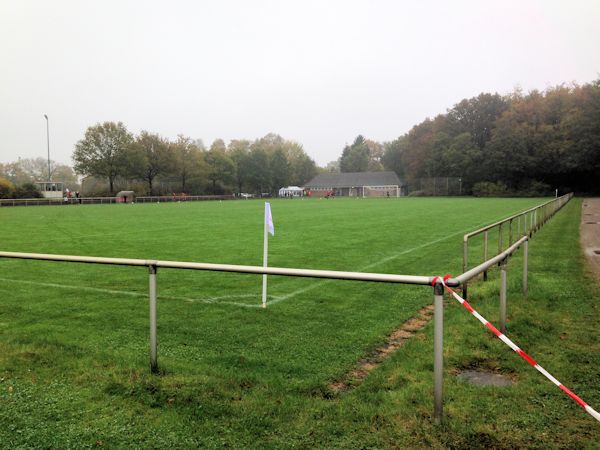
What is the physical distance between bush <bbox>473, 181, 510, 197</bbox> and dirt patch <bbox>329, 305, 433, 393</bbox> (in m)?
74.9

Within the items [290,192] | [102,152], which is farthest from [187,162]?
[290,192]

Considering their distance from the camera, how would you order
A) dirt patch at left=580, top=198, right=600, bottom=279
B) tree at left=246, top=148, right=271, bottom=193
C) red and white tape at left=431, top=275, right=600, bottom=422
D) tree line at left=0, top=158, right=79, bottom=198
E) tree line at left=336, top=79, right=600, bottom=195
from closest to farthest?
1. red and white tape at left=431, top=275, right=600, bottom=422
2. dirt patch at left=580, top=198, right=600, bottom=279
3. tree line at left=336, top=79, right=600, bottom=195
4. tree at left=246, top=148, right=271, bottom=193
5. tree line at left=0, top=158, right=79, bottom=198

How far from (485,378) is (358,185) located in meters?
107

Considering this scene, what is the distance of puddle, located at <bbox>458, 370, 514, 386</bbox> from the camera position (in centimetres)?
441

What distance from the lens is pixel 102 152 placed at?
71.6 metres

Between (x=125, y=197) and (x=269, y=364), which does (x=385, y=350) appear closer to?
(x=269, y=364)

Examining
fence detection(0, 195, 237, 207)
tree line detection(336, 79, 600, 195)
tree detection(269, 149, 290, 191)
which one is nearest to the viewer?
fence detection(0, 195, 237, 207)

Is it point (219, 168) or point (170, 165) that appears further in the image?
point (219, 168)

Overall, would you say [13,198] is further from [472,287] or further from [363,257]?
[472,287]

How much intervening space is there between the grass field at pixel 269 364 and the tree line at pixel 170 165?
220 feet

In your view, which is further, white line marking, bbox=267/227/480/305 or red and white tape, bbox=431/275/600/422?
white line marking, bbox=267/227/480/305

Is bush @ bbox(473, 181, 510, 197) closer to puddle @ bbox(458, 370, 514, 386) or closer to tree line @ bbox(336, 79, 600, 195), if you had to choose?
tree line @ bbox(336, 79, 600, 195)

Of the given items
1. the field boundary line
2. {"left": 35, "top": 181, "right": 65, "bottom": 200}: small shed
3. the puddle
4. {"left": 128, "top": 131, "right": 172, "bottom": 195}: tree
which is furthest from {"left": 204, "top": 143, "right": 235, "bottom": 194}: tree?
the puddle

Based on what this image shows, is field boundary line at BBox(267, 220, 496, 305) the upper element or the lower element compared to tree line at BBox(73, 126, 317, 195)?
lower
